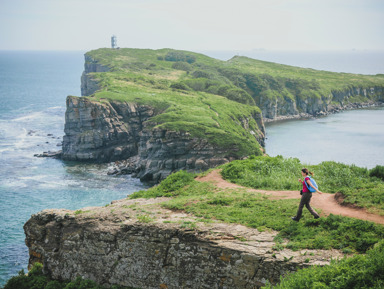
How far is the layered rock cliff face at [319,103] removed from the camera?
130375 mm

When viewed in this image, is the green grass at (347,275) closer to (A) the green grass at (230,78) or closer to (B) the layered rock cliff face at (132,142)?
(B) the layered rock cliff face at (132,142)

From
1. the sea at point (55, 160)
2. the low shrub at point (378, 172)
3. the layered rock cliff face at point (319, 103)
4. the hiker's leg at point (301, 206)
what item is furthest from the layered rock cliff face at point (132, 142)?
Result: the hiker's leg at point (301, 206)

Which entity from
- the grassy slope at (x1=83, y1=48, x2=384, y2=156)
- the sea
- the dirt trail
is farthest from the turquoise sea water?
the dirt trail

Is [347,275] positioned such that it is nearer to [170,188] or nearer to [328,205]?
[328,205]

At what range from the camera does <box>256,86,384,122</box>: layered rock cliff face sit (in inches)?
5133

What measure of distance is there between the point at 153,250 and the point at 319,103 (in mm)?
133206

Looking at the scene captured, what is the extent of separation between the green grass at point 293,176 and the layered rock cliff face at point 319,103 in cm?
9995

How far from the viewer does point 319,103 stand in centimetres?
14138

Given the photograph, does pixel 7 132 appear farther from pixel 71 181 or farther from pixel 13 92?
pixel 13 92

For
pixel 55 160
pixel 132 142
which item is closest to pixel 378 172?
pixel 132 142

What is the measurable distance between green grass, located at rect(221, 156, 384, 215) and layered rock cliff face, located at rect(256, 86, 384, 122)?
9995cm

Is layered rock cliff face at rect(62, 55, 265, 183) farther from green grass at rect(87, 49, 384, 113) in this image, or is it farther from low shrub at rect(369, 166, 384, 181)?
low shrub at rect(369, 166, 384, 181)

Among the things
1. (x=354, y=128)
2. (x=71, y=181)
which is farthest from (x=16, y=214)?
(x=354, y=128)

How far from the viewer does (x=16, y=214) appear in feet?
161
